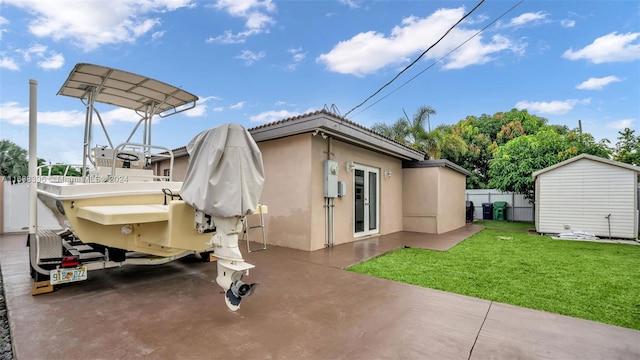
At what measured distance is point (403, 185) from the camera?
10.7 meters

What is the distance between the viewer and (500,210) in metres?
A: 15.2

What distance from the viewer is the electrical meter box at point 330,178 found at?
6.86 m

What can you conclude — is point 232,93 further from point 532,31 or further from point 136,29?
point 532,31

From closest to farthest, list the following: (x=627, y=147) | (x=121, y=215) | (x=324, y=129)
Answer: (x=121, y=215) < (x=324, y=129) < (x=627, y=147)

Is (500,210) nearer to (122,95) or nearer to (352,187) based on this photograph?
(352,187)

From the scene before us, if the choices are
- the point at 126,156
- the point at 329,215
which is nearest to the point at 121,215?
the point at 126,156

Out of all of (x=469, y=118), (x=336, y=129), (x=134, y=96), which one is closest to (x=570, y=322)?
(x=336, y=129)

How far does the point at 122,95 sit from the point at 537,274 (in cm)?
831

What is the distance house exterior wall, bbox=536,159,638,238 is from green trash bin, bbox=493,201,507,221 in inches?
211

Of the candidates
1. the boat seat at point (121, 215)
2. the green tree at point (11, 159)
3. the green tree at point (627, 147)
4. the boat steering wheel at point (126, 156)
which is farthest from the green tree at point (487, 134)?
the green tree at point (11, 159)

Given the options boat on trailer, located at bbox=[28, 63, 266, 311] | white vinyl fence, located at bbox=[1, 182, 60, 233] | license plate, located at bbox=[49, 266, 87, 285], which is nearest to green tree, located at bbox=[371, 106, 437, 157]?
boat on trailer, located at bbox=[28, 63, 266, 311]

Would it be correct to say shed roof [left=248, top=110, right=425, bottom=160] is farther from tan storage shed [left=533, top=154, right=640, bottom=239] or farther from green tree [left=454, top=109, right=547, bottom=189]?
green tree [left=454, top=109, right=547, bottom=189]

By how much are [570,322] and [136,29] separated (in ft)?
32.2

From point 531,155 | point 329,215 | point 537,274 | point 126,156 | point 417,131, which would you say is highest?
point 417,131
